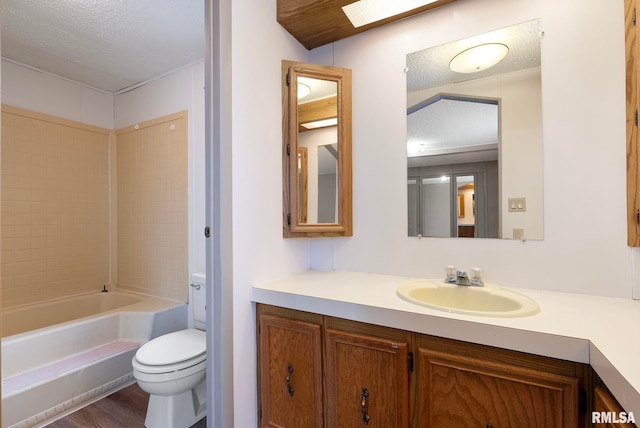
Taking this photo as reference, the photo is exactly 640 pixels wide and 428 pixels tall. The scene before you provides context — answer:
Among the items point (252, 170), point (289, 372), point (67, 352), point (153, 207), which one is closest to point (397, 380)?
point (289, 372)

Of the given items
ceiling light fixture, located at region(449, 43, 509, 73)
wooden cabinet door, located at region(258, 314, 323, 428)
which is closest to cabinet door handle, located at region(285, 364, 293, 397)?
wooden cabinet door, located at region(258, 314, 323, 428)

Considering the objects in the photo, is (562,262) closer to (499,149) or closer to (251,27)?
(499,149)

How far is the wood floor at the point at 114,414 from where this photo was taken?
1.63 m

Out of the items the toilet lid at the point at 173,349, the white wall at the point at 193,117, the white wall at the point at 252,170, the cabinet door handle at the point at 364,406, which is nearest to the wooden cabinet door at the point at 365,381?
the cabinet door handle at the point at 364,406

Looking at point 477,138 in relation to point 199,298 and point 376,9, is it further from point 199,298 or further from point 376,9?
point 199,298

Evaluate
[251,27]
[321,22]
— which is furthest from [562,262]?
[251,27]

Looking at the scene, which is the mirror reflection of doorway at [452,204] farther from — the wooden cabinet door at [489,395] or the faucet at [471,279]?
the wooden cabinet door at [489,395]

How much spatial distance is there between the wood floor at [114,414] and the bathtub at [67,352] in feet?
0.22

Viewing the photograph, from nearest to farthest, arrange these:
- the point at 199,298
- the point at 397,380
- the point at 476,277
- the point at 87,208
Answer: the point at 397,380
the point at 476,277
the point at 199,298
the point at 87,208

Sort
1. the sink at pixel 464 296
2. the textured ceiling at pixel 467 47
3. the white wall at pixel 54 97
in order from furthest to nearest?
the white wall at pixel 54 97 < the textured ceiling at pixel 467 47 < the sink at pixel 464 296

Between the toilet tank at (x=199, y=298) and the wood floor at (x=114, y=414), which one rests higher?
the toilet tank at (x=199, y=298)

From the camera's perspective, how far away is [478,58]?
1412 mm

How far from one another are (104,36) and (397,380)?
2680 millimetres

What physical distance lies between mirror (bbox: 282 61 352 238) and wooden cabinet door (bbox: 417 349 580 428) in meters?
0.85
